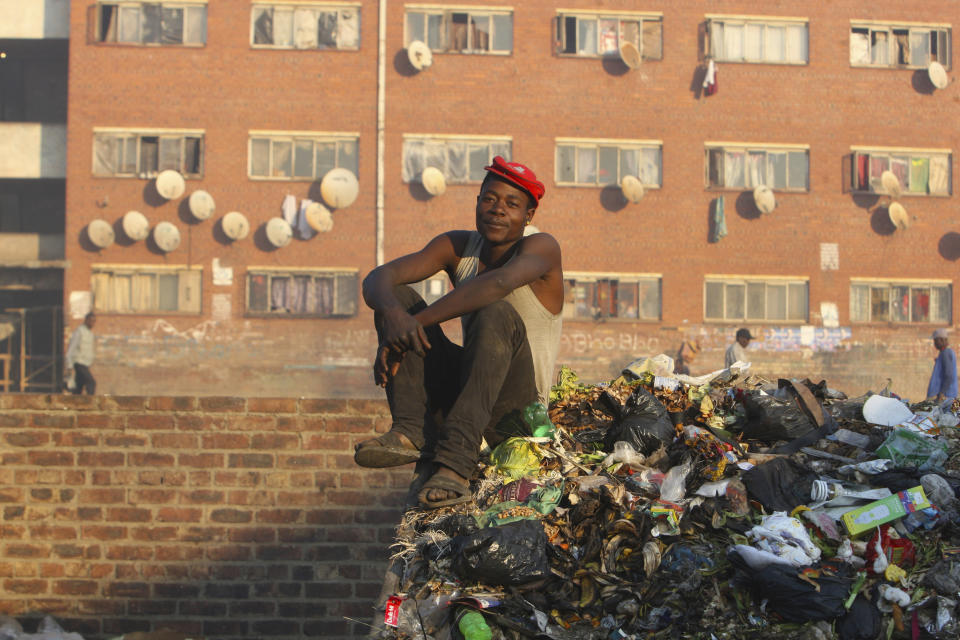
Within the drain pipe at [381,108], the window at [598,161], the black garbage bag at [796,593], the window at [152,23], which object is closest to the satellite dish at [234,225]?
the drain pipe at [381,108]

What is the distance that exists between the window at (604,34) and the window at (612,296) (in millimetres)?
5729

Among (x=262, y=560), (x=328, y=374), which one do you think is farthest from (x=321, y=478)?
(x=328, y=374)

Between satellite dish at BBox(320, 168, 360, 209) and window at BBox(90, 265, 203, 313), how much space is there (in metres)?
3.79

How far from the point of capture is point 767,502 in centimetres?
395

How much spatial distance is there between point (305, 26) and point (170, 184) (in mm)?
5236

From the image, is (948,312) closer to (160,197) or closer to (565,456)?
(160,197)

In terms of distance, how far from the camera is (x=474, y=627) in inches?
131

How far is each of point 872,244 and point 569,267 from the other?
7961 mm

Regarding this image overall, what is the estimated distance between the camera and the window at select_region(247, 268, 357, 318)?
77.4 ft

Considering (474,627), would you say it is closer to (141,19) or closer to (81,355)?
(81,355)

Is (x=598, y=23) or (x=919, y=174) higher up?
(x=598, y=23)

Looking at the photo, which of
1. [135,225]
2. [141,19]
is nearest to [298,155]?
[135,225]

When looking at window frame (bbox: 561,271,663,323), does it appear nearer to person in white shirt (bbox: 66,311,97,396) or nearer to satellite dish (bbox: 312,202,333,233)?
satellite dish (bbox: 312,202,333,233)

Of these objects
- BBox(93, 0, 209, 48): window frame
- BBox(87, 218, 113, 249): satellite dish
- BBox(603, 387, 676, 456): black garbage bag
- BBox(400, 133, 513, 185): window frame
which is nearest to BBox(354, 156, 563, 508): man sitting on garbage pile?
BBox(603, 387, 676, 456): black garbage bag
